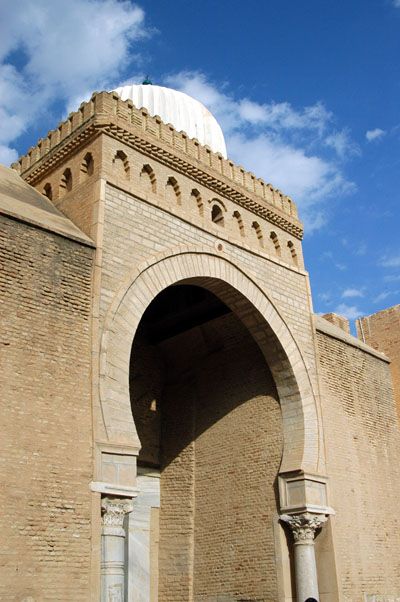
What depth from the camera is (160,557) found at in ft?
44.6

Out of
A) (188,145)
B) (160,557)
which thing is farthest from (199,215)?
(160,557)

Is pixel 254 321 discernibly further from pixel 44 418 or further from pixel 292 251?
pixel 44 418

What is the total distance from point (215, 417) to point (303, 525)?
9.68 feet

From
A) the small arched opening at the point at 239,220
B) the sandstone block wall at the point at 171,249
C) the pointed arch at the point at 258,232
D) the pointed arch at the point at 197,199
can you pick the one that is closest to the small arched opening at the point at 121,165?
the sandstone block wall at the point at 171,249

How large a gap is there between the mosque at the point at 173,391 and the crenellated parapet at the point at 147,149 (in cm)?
4

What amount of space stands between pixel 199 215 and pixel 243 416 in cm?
393

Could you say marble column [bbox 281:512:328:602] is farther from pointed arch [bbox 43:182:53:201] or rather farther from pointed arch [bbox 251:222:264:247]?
pointed arch [bbox 43:182:53:201]

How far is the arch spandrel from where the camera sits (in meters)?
10.4

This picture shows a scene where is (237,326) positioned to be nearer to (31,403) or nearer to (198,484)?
(198,484)

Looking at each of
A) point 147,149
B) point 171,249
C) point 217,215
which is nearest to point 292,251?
point 217,215

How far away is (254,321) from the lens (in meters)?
13.1

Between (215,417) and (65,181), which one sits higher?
(65,181)

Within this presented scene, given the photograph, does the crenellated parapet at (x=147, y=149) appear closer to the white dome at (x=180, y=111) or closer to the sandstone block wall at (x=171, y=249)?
the sandstone block wall at (x=171, y=249)

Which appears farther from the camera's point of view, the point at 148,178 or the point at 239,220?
the point at 239,220
